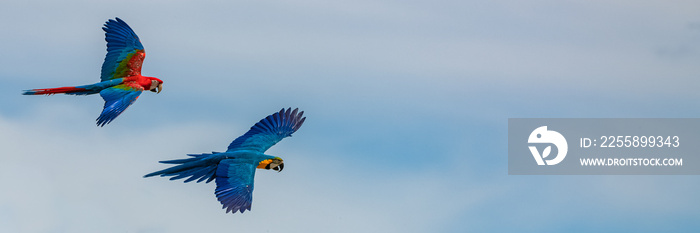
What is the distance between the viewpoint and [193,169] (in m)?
28.9

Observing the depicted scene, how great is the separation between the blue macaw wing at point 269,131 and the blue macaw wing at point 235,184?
5.95 feet

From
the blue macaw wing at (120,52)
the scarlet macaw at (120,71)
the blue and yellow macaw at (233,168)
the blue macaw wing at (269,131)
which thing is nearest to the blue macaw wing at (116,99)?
the scarlet macaw at (120,71)

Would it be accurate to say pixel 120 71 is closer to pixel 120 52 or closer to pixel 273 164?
pixel 120 52

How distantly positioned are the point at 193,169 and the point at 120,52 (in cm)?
483

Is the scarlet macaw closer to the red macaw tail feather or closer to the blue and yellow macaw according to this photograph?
the red macaw tail feather

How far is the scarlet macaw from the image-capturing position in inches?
1191

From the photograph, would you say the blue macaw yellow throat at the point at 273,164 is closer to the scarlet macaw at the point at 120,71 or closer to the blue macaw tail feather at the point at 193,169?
the blue macaw tail feather at the point at 193,169

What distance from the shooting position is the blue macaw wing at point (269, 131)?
3100cm

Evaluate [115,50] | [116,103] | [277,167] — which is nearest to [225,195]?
[277,167]

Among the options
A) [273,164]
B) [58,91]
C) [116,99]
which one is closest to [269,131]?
[273,164]

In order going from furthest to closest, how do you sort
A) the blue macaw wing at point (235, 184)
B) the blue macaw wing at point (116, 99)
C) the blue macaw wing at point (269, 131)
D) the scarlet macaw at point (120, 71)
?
the blue macaw wing at point (269, 131), the scarlet macaw at point (120, 71), the blue macaw wing at point (116, 99), the blue macaw wing at point (235, 184)

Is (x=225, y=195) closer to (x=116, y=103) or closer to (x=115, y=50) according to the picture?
(x=116, y=103)

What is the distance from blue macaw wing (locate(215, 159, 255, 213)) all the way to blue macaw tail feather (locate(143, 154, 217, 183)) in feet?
1.01

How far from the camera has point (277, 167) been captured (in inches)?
1187
